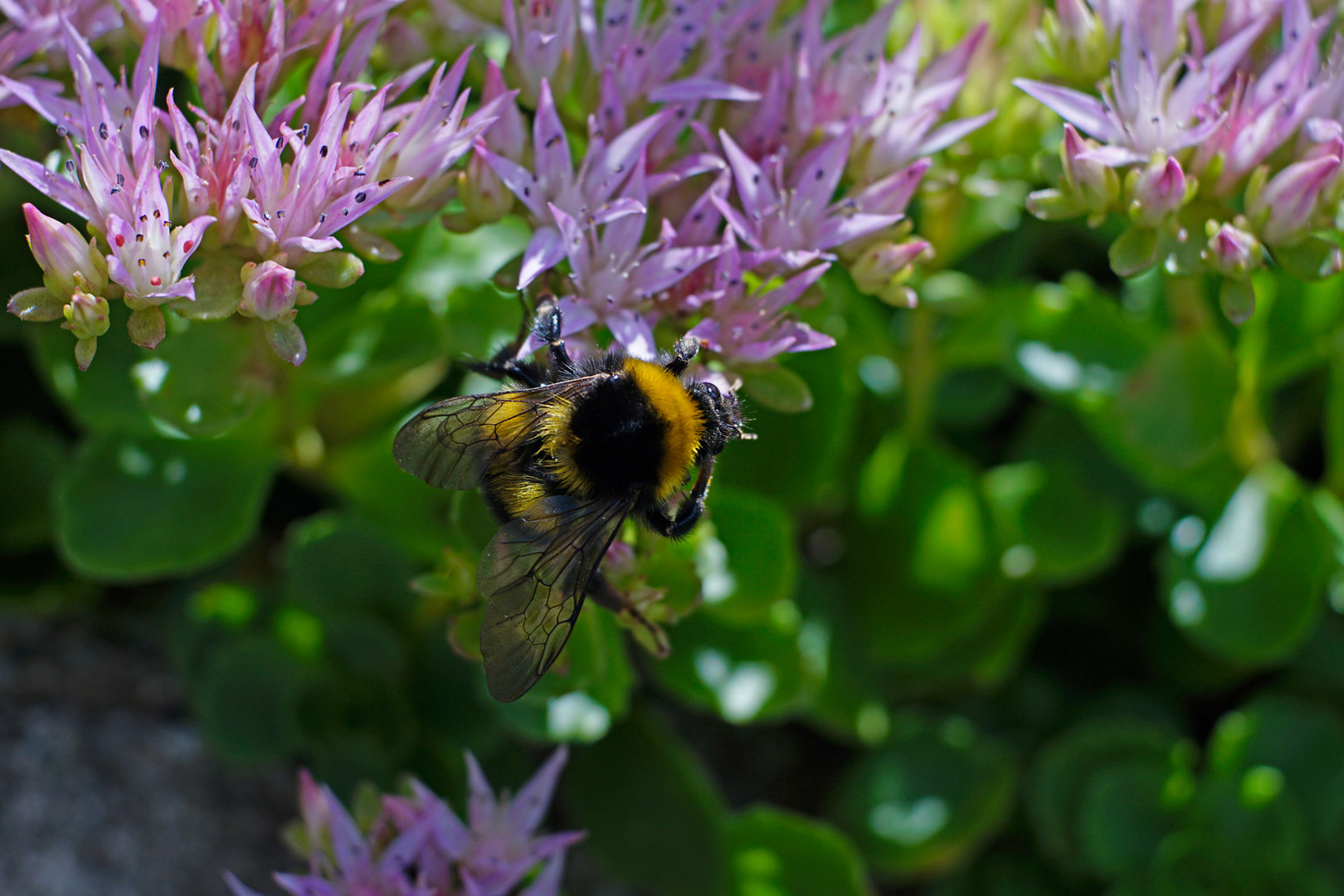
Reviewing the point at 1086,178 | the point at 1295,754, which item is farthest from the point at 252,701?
the point at 1295,754

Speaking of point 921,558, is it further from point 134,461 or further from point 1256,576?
point 134,461

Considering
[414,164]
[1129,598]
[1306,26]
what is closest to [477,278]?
[414,164]

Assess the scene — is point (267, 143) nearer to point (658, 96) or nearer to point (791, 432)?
point (658, 96)

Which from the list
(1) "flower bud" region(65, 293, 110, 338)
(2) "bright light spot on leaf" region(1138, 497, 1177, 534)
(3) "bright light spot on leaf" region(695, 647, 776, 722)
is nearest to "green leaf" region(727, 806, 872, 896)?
(3) "bright light spot on leaf" region(695, 647, 776, 722)

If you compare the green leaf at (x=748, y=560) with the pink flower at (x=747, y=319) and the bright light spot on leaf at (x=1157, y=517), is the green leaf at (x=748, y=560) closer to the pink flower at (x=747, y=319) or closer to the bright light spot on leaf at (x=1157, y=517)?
the pink flower at (x=747, y=319)

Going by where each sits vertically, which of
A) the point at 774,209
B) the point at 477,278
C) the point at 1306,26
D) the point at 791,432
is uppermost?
the point at 1306,26

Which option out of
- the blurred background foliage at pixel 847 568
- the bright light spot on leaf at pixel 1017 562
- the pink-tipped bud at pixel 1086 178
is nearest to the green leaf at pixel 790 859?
the blurred background foliage at pixel 847 568
